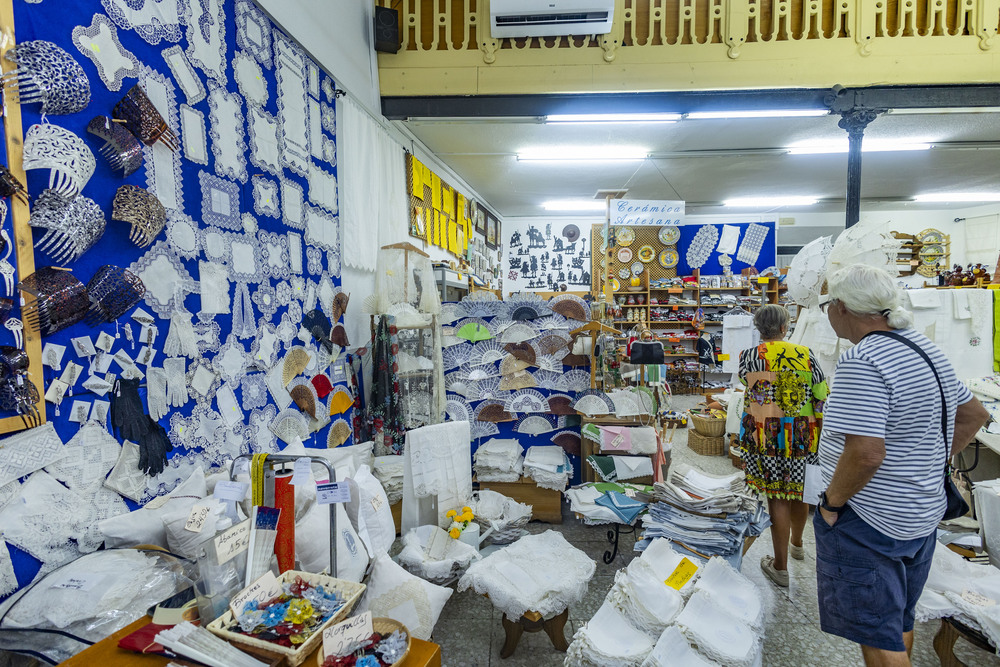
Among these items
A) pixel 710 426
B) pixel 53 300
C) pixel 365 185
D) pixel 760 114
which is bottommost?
pixel 710 426

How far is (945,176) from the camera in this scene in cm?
670

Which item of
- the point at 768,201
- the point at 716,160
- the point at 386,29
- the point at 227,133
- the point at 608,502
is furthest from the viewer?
the point at 768,201

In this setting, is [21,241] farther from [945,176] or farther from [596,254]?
[945,176]

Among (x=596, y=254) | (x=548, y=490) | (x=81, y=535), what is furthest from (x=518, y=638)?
(x=596, y=254)

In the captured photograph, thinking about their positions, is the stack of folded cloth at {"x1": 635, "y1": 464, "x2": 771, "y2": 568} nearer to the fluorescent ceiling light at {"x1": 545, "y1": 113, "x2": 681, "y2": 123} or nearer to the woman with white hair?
the woman with white hair

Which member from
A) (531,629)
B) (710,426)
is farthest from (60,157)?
(710,426)

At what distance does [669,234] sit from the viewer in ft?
29.8

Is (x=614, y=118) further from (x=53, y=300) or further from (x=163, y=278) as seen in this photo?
(x=53, y=300)

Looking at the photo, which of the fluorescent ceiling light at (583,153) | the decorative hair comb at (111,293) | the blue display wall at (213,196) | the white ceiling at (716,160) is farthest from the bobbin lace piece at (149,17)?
the fluorescent ceiling light at (583,153)

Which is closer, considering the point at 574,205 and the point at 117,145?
the point at 117,145

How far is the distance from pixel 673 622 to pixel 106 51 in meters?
3.03

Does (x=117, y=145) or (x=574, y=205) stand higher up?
(x=574, y=205)

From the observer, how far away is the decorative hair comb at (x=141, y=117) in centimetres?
179

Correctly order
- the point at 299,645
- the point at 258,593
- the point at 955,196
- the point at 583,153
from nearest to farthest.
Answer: the point at 299,645 < the point at 258,593 < the point at 583,153 < the point at 955,196
